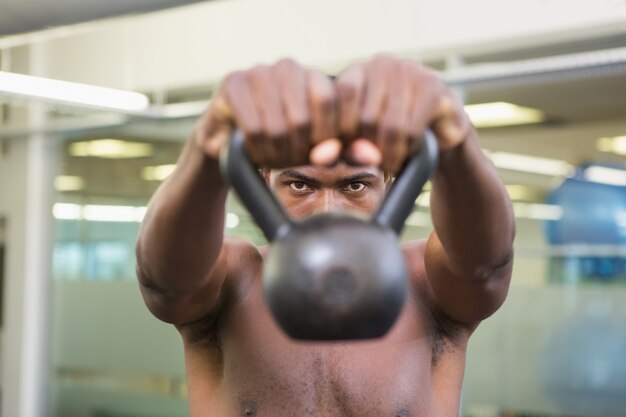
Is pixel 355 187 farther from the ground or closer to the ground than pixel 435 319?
farther from the ground

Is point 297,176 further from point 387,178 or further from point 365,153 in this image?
point 365,153

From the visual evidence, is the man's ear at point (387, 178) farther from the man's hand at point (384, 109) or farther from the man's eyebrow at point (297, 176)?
the man's hand at point (384, 109)

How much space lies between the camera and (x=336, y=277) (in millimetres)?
498

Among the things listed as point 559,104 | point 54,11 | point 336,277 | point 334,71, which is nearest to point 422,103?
point 336,277

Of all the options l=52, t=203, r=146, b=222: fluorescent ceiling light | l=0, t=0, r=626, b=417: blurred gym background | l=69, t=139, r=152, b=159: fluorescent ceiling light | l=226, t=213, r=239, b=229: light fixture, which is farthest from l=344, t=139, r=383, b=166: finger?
l=69, t=139, r=152, b=159: fluorescent ceiling light

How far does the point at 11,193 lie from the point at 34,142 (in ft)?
1.02

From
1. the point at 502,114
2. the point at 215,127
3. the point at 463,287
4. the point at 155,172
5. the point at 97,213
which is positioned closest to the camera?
the point at 215,127

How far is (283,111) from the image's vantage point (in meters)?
0.55

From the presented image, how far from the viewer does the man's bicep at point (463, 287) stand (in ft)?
2.71

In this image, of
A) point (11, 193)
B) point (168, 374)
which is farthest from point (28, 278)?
point (168, 374)

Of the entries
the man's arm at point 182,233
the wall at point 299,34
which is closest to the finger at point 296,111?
the man's arm at point 182,233

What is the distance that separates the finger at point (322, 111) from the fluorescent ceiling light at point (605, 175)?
8.52 feet

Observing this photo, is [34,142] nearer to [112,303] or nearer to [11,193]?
[11,193]

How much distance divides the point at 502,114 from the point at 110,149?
2.06 m
